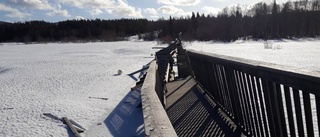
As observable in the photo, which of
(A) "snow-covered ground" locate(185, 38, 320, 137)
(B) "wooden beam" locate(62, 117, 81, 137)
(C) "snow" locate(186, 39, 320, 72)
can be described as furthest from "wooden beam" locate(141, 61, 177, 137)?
(C) "snow" locate(186, 39, 320, 72)

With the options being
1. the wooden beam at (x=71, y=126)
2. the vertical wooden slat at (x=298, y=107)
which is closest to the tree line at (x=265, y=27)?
the wooden beam at (x=71, y=126)

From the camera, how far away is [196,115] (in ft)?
13.7

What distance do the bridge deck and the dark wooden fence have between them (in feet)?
0.53

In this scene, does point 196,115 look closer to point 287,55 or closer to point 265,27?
point 287,55

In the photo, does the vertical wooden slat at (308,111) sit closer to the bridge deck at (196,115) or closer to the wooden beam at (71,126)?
the bridge deck at (196,115)

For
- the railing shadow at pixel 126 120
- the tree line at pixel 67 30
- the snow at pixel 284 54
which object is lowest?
the railing shadow at pixel 126 120

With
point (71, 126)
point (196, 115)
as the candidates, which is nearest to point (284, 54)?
point (71, 126)

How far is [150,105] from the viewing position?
2.09 m

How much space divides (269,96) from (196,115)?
1853 mm

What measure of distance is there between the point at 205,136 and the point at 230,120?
0.68 metres

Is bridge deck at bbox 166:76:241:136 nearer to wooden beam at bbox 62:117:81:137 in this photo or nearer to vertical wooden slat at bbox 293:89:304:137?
vertical wooden slat at bbox 293:89:304:137

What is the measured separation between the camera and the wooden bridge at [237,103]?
1.83 m

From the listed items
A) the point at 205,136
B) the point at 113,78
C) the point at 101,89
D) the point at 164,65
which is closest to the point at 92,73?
the point at 113,78

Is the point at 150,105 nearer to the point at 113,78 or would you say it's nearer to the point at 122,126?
the point at 122,126
